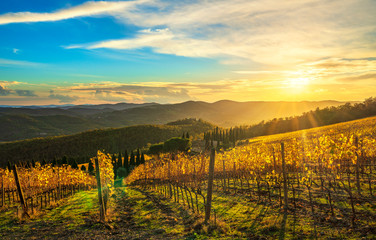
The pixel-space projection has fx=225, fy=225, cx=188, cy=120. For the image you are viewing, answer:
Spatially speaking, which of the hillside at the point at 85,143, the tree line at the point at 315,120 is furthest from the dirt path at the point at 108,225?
the hillside at the point at 85,143

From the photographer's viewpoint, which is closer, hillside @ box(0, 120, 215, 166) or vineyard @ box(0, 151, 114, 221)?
vineyard @ box(0, 151, 114, 221)

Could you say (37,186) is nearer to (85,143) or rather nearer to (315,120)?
(315,120)

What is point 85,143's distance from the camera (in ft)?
438

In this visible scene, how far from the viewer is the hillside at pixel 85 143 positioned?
405 feet

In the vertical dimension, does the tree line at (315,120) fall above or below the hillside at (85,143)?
above

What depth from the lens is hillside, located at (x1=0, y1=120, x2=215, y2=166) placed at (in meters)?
123

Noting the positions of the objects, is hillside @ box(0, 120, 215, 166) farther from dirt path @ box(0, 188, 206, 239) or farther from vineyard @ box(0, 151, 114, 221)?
dirt path @ box(0, 188, 206, 239)

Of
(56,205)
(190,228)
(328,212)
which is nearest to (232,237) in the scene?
(190,228)

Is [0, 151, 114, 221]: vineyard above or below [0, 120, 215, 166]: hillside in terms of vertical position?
above

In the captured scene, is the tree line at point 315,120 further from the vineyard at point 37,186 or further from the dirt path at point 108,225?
the dirt path at point 108,225

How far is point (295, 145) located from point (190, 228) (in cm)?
1059

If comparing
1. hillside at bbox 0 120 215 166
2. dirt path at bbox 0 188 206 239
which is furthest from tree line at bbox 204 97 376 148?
dirt path at bbox 0 188 206 239

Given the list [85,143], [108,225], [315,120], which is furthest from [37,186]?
[85,143]

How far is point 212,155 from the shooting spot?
414 inches
